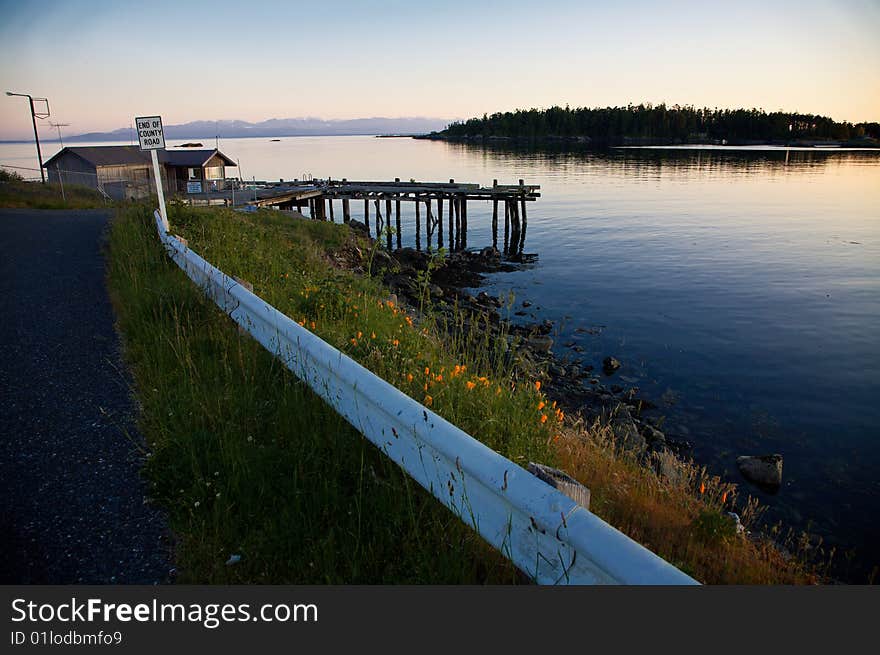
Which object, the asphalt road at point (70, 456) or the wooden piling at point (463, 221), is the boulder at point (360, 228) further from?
the asphalt road at point (70, 456)

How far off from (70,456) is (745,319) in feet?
62.1

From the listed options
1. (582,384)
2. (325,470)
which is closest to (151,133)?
(325,470)

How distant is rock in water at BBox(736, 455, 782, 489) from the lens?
898cm

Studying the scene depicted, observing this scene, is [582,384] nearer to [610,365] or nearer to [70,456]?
[610,365]

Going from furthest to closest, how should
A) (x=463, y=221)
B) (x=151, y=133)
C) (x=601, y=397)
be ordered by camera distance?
1. (x=463, y=221)
2. (x=601, y=397)
3. (x=151, y=133)

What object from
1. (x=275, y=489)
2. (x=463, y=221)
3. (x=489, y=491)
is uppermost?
(x=489, y=491)

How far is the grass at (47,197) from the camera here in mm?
21952

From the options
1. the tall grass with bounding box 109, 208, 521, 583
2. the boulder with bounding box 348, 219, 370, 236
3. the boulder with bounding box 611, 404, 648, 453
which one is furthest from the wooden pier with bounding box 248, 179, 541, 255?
the tall grass with bounding box 109, 208, 521, 583

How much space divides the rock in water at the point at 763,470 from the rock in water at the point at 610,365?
453 centimetres

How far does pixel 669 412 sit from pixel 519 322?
22.8 ft

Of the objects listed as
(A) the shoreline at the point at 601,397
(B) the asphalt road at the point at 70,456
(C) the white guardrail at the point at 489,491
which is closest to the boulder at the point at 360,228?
(A) the shoreline at the point at 601,397

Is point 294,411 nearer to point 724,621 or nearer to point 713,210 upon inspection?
point 724,621

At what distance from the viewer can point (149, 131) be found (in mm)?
9797

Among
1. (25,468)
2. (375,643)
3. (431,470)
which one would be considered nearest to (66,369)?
(25,468)
